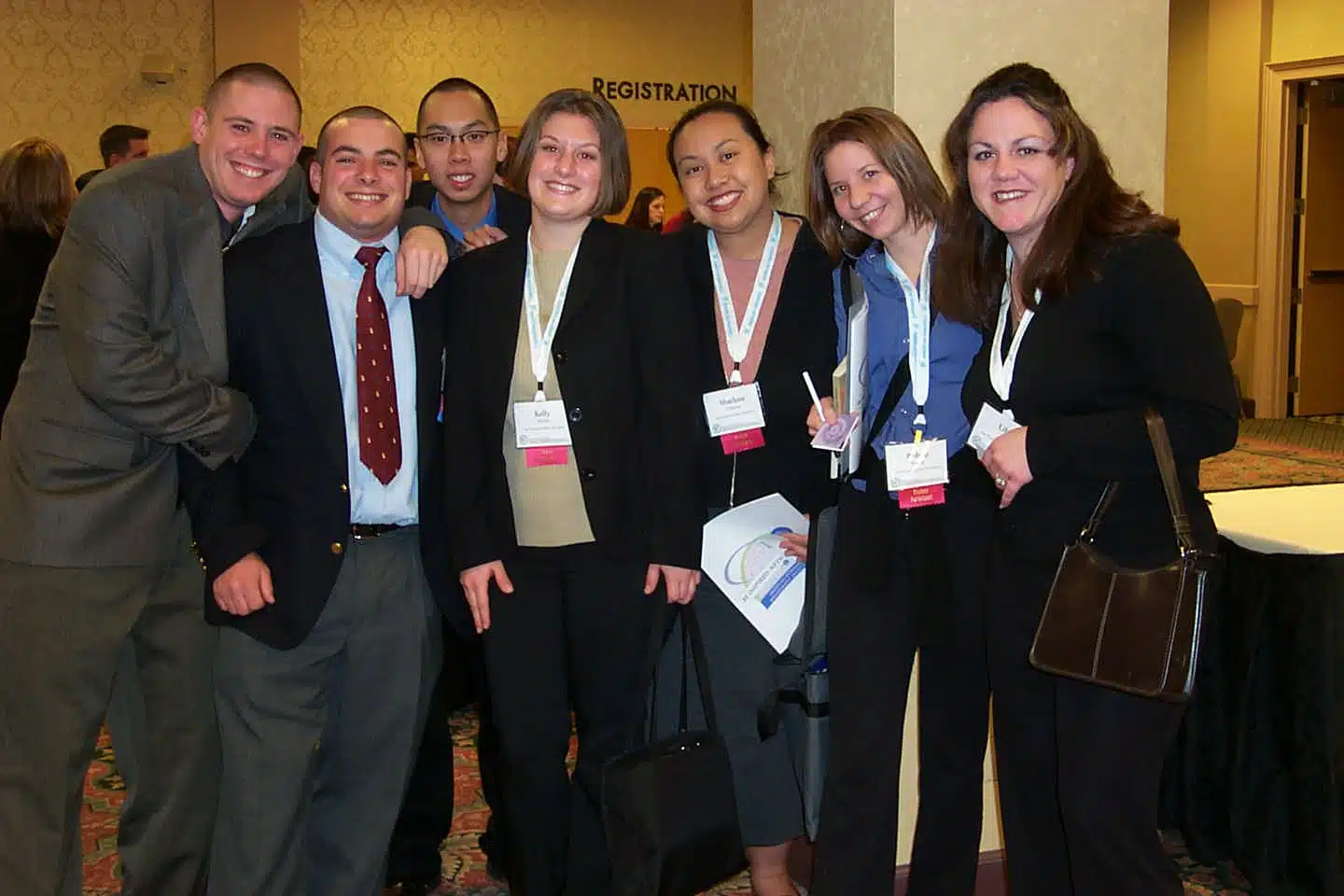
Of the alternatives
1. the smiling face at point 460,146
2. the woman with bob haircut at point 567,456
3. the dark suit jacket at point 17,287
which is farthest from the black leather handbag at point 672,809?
the dark suit jacket at point 17,287

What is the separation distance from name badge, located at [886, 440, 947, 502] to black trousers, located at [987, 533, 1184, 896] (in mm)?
167

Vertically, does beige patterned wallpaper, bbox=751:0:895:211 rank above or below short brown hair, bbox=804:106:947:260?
above

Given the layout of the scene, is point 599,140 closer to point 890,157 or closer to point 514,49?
point 890,157

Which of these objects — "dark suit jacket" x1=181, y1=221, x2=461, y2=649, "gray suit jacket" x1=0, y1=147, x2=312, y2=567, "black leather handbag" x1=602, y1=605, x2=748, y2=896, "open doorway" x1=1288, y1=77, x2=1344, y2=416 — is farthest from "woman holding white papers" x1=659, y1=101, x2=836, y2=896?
"open doorway" x1=1288, y1=77, x2=1344, y2=416

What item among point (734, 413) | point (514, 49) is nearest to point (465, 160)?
point (734, 413)

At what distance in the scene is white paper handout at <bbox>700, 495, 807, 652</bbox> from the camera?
2717 mm

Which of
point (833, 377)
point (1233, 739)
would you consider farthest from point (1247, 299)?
point (833, 377)

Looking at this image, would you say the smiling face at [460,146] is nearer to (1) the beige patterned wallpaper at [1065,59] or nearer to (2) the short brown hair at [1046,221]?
(1) the beige patterned wallpaper at [1065,59]

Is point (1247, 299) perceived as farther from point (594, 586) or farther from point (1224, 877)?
point (594, 586)

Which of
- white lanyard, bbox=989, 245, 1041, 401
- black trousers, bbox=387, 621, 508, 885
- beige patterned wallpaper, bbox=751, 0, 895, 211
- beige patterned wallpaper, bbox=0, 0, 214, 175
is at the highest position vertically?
beige patterned wallpaper, bbox=0, 0, 214, 175

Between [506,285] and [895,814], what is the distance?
1.30m

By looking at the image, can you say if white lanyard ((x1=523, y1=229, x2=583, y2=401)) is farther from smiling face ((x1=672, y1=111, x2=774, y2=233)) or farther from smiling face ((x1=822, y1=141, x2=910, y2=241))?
smiling face ((x1=822, y1=141, x2=910, y2=241))

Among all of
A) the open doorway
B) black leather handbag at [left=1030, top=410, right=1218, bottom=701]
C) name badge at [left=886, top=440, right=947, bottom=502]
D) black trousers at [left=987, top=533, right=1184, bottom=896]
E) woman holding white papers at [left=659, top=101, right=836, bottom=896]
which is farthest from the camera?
the open doorway

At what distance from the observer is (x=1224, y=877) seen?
3.12 meters
